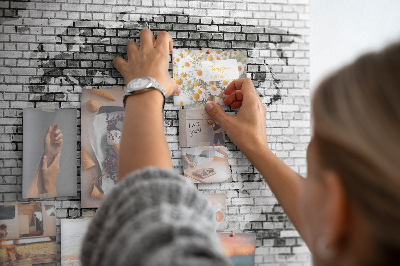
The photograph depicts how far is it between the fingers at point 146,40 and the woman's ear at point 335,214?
101 cm

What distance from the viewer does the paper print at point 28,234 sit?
54.2 inches

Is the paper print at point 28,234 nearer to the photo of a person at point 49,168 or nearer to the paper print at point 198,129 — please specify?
the photo of a person at point 49,168

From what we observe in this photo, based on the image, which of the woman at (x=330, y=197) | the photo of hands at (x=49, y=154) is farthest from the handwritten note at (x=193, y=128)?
the woman at (x=330, y=197)

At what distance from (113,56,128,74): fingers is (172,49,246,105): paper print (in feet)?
0.73

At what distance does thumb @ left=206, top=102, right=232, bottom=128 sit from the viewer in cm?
152

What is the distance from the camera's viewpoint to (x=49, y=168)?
1.41 m

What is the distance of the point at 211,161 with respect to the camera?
1544mm

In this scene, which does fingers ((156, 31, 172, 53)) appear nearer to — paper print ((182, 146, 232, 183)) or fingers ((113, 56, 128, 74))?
fingers ((113, 56, 128, 74))

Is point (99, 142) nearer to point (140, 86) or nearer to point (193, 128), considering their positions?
point (193, 128)

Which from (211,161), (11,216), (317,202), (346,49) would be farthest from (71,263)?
(346,49)

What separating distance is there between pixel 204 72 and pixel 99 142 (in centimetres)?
56

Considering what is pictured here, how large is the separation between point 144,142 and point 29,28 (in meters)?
0.95

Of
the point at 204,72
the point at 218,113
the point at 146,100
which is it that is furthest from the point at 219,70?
the point at 146,100

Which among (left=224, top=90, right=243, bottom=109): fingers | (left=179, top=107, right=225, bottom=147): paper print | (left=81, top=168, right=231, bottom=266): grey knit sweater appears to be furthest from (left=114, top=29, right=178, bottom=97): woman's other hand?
(left=81, top=168, right=231, bottom=266): grey knit sweater
